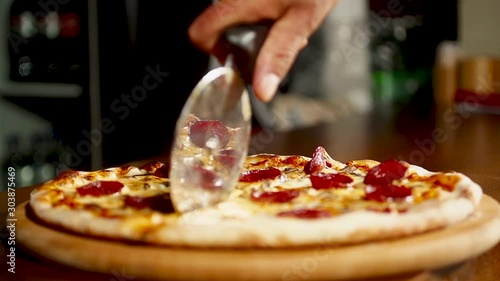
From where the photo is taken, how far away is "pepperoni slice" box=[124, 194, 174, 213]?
38.1 inches

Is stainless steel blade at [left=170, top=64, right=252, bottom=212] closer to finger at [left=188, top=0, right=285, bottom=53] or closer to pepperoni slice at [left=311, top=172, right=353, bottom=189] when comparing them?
pepperoni slice at [left=311, top=172, right=353, bottom=189]

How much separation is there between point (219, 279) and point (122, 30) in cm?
231

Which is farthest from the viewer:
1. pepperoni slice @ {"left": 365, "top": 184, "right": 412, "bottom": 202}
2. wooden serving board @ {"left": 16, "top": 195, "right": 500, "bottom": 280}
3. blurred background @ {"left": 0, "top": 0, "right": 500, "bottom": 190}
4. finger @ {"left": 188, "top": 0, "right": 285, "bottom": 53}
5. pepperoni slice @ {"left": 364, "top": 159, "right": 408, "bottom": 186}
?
blurred background @ {"left": 0, "top": 0, "right": 500, "bottom": 190}

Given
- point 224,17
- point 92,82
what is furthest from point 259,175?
point 92,82

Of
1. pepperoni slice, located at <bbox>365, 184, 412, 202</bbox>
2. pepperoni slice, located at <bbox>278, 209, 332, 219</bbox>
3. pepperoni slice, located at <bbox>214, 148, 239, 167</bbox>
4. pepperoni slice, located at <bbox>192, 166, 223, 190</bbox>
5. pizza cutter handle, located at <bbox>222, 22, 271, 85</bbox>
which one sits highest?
pizza cutter handle, located at <bbox>222, 22, 271, 85</bbox>

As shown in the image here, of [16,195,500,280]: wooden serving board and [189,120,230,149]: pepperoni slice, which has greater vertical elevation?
[189,120,230,149]: pepperoni slice

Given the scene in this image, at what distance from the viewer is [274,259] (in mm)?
801

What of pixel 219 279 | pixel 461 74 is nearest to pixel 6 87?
pixel 461 74

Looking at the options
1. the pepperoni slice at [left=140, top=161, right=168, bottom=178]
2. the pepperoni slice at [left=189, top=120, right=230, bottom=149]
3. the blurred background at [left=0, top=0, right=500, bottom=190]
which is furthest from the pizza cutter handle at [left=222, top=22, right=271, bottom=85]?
the blurred background at [left=0, top=0, right=500, bottom=190]

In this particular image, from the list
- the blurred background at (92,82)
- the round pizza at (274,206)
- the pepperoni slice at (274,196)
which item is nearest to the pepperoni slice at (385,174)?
the round pizza at (274,206)

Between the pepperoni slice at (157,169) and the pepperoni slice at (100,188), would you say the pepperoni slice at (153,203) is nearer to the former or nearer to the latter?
the pepperoni slice at (100,188)

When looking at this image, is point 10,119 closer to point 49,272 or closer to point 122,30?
point 122,30

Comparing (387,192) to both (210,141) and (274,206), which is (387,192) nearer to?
(274,206)

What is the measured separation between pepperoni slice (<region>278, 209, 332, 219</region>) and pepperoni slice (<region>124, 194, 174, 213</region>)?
147 mm
